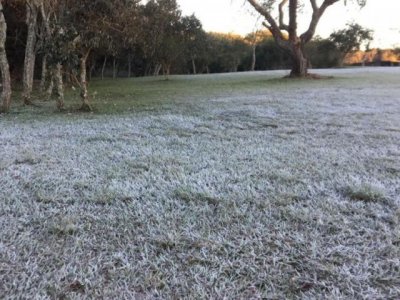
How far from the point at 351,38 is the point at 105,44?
29327mm

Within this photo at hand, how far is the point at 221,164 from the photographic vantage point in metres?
3.32

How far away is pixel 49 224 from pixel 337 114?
5.47m

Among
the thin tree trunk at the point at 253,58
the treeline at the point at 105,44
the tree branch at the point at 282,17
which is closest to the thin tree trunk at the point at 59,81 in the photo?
the treeline at the point at 105,44

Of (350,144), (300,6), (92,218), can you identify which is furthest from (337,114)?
(300,6)

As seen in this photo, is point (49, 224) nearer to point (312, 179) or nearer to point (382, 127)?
point (312, 179)

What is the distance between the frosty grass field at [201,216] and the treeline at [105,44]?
272 centimetres

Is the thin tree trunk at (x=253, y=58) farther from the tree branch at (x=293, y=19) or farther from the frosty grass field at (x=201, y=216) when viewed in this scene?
the frosty grass field at (x=201, y=216)

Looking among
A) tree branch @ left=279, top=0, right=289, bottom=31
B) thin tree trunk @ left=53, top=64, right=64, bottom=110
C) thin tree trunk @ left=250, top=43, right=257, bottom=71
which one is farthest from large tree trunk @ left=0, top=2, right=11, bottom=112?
thin tree trunk @ left=250, top=43, right=257, bottom=71

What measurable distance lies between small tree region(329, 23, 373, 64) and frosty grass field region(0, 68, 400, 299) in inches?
1201

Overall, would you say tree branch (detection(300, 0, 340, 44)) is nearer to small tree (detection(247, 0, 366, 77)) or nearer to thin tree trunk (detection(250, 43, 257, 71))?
small tree (detection(247, 0, 366, 77))

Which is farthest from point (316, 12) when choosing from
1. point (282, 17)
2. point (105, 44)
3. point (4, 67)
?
point (4, 67)

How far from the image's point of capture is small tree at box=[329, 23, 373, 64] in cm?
3125

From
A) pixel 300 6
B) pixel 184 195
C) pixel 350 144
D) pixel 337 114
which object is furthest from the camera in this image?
pixel 300 6

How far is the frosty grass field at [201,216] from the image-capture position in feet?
5.32
